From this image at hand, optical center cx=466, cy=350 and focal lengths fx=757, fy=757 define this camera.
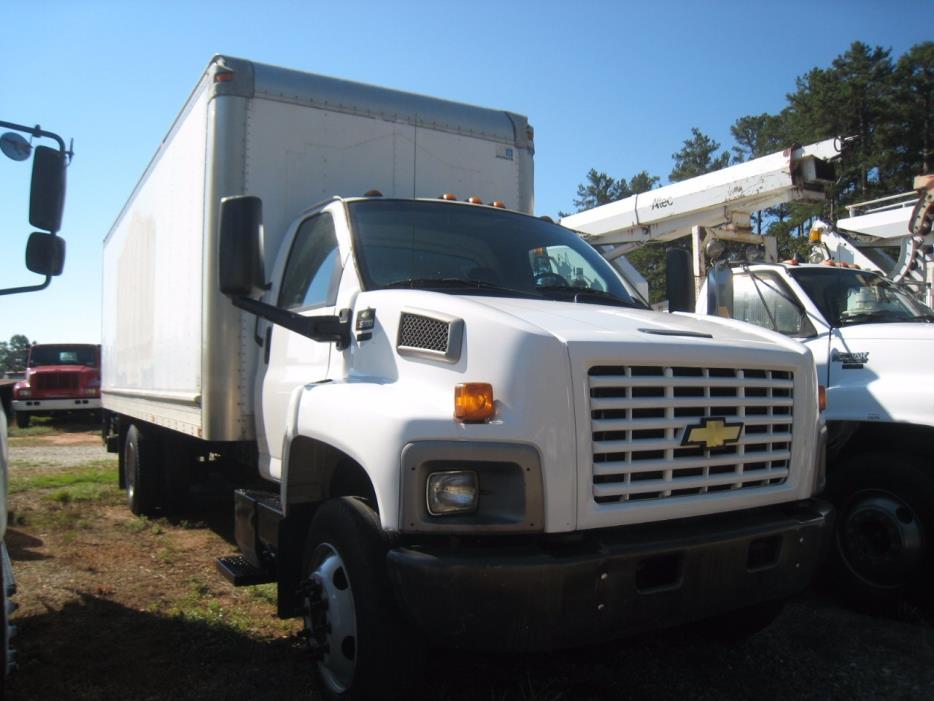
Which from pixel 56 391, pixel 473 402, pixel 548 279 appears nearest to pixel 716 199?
pixel 548 279

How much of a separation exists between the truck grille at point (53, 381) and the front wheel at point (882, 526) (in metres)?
18.9

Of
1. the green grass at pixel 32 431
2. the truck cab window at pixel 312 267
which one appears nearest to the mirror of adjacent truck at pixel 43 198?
the truck cab window at pixel 312 267

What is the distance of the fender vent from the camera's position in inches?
114

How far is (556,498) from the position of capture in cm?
266

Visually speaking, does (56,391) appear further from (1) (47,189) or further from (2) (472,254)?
(2) (472,254)

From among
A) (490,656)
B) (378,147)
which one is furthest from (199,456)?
(490,656)

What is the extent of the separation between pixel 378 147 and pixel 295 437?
8.30 feet

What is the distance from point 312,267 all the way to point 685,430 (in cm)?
232

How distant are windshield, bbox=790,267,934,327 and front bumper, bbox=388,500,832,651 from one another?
3145 mm

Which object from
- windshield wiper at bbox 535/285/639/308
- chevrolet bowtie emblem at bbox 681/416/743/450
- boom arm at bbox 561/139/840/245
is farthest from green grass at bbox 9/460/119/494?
chevrolet bowtie emblem at bbox 681/416/743/450

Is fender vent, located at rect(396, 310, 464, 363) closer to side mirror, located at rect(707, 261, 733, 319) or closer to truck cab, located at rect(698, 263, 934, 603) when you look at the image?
side mirror, located at rect(707, 261, 733, 319)

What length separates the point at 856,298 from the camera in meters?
5.85

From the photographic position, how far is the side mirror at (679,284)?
4645mm

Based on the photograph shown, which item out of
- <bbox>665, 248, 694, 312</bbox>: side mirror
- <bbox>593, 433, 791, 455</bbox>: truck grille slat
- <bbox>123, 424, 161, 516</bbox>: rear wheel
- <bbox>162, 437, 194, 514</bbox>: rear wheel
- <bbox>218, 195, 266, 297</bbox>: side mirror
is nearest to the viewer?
<bbox>593, 433, 791, 455</bbox>: truck grille slat
